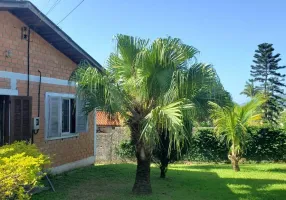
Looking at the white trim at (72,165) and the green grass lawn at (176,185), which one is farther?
the white trim at (72,165)

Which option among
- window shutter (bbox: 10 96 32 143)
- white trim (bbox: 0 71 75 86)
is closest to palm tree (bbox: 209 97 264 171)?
white trim (bbox: 0 71 75 86)

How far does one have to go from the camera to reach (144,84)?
26.9 ft

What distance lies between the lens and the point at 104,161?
1711cm

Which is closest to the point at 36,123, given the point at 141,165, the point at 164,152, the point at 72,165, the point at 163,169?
the point at 72,165

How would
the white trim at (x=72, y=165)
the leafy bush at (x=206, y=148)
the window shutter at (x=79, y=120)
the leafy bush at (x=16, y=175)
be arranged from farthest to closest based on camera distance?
the leafy bush at (x=206, y=148), the window shutter at (x=79, y=120), the white trim at (x=72, y=165), the leafy bush at (x=16, y=175)

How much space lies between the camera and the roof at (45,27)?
28.1ft

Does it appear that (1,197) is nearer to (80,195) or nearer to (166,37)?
(80,195)

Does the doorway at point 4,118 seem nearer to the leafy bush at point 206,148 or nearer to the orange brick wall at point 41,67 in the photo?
the orange brick wall at point 41,67

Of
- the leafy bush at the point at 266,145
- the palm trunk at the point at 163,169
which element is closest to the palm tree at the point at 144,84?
the palm trunk at the point at 163,169

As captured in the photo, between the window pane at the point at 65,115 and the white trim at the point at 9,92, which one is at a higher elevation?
the white trim at the point at 9,92

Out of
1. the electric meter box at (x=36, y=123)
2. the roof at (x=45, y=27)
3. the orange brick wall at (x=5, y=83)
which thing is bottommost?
the electric meter box at (x=36, y=123)

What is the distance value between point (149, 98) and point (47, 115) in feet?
12.2

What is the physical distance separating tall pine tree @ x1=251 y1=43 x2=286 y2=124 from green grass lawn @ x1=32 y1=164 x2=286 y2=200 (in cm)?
2696

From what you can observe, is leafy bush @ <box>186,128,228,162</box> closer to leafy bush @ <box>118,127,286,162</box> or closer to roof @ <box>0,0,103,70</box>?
leafy bush @ <box>118,127,286,162</box>
